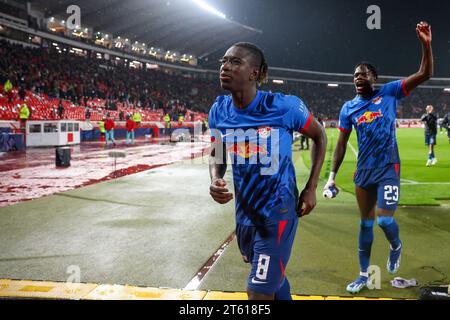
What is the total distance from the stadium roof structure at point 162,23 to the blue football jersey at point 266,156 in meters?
41.7

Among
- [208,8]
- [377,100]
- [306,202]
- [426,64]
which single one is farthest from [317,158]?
[208,8]

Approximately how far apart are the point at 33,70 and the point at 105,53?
766 inches

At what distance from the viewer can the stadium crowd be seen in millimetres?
28656

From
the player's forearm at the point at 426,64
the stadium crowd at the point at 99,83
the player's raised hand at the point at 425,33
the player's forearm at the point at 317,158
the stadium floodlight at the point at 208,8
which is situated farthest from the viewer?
the stadium floodlight at the point at 208,8

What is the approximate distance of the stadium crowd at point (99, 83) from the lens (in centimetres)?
2866

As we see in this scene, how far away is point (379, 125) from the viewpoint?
154 inches

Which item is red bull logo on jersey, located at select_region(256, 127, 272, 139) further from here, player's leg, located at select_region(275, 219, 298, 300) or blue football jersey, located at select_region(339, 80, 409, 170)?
blue football jersey, located at select_region(339, 80, 409, 170)

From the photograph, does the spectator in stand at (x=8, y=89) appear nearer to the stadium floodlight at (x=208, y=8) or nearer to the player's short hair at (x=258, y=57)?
the player's short hair at (x=258, y=57)

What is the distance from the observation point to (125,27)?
4916cm

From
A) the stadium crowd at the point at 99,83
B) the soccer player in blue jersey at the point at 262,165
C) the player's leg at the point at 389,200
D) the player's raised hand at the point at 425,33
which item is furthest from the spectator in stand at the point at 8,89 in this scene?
the player's raised hand at the point at 425,33

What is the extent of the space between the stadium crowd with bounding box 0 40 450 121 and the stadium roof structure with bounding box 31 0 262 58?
4.13 meters

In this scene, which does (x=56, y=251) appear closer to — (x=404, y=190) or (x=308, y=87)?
(x=404, y=190)

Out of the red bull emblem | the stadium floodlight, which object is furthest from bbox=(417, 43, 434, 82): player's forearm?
the stadium floodlight

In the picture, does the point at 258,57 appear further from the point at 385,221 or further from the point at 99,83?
the point at 99,83
